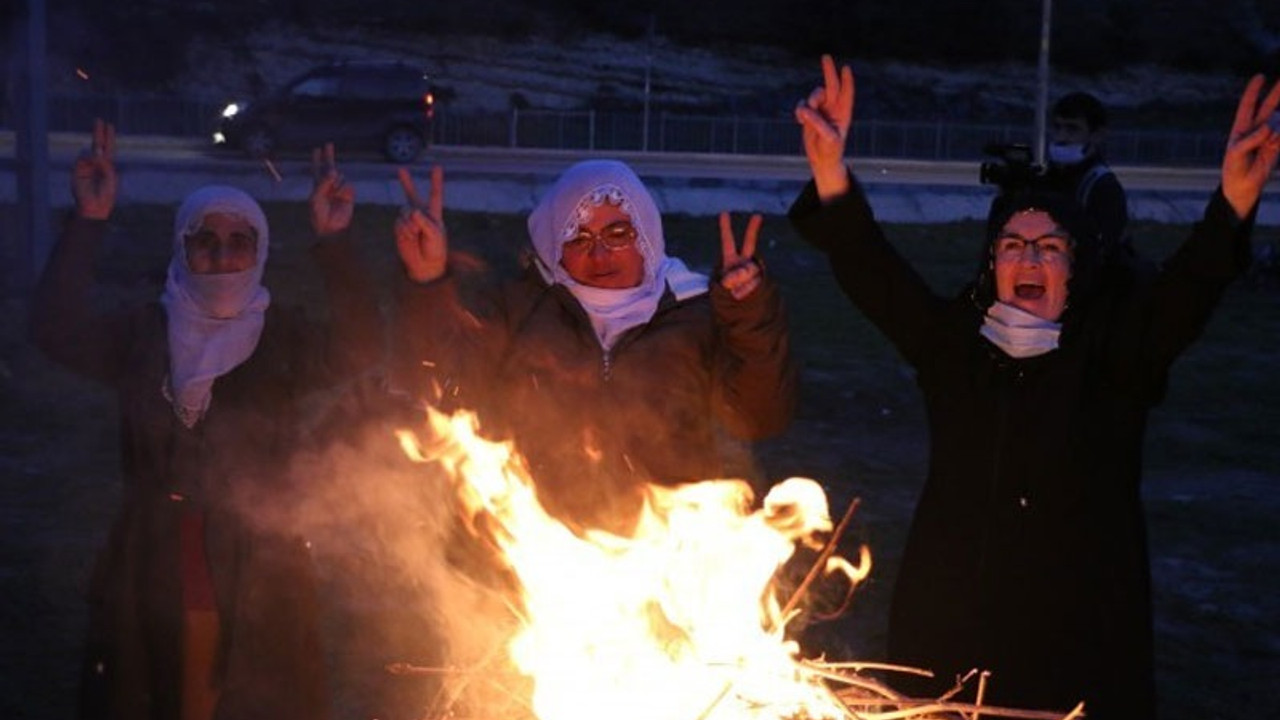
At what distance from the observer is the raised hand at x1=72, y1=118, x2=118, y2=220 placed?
441 cm

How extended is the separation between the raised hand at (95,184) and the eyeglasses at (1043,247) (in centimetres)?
199

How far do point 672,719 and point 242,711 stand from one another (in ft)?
5.45

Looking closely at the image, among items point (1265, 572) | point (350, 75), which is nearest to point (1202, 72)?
point (350, 75)

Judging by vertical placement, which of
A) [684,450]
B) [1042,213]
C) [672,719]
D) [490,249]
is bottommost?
[490,249]

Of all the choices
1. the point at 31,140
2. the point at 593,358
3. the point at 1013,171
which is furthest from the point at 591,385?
the point at 31,140

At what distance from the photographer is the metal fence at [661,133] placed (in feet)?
128

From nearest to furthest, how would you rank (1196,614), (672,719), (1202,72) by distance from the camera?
(672,719)
(1196,614)
(1202,72)

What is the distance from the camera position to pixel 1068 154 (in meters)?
8.11

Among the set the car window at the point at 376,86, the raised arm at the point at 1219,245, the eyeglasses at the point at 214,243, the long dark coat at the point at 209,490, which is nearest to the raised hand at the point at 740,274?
the raised arm at the point at 1219,245

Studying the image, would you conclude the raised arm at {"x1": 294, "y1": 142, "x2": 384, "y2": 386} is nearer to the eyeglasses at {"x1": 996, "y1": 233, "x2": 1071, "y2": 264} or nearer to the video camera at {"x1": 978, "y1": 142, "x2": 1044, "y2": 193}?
the eyeglasses at {"x1": 996, "y1": 233, "x2": 1071, "y2": 264}

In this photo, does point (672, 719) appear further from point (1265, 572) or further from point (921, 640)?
point (1265, 572)

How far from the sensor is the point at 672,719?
10.3 feet

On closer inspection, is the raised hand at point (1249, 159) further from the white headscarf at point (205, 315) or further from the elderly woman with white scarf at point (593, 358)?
the white headscarf at point (205, 315)

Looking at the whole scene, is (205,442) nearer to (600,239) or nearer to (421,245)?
(421,245)
